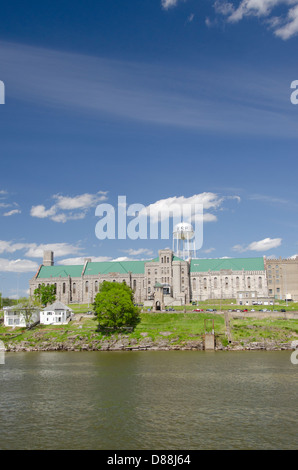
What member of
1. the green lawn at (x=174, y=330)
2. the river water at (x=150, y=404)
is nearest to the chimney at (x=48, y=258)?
the green lawn at (x=174, y=330)

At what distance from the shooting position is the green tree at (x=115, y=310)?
106 metres

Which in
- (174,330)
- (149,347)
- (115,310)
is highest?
(115,310)

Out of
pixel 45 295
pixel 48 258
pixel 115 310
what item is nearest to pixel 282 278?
pixel 115 310

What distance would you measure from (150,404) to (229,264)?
423 feet

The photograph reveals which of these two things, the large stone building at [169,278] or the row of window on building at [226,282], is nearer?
the large stone building at [169,278]

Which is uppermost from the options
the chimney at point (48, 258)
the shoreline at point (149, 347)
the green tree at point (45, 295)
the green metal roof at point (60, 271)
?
the chimney at point (48, 258)

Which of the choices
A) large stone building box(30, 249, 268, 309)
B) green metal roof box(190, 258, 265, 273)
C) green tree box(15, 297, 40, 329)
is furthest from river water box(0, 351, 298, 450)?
green metal roof box(190, 258, 265, 273)

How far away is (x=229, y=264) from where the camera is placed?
169250mm

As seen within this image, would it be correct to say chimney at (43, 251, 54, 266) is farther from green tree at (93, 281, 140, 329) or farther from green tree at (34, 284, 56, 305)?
green tree at (93, 281, 140, 329)

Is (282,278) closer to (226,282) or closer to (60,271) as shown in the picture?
(226,282)

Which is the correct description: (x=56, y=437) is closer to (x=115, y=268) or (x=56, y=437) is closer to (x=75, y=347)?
(x=75, y=347)

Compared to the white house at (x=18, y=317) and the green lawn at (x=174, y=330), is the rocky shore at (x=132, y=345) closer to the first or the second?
the green lawn at (x=174, y=330)

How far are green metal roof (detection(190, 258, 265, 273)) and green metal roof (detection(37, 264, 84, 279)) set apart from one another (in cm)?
4772
